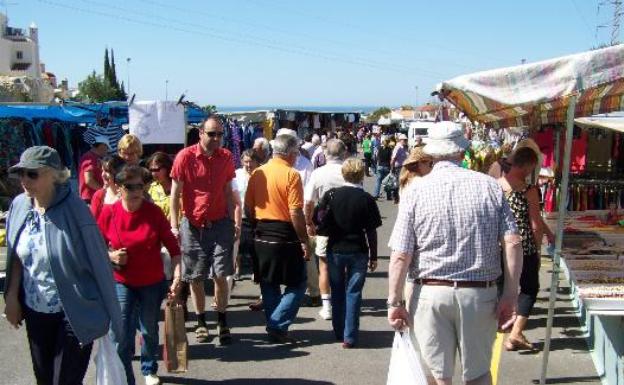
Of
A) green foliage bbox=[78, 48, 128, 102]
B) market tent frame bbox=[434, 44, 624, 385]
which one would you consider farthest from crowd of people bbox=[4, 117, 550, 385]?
green foliage bbox=[78, 48, 128, 102]

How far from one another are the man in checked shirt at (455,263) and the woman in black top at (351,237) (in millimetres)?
1972

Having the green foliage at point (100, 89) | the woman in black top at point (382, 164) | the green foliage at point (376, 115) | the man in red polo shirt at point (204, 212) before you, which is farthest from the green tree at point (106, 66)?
the man in red polo shirt at point (204, 212)

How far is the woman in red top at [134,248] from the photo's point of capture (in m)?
4.46

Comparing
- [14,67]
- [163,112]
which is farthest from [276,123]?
[14,67]

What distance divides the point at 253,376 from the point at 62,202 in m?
2.28

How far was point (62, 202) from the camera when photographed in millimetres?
3568

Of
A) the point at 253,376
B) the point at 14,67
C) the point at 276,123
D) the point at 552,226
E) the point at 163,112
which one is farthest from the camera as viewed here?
the point at 14,67

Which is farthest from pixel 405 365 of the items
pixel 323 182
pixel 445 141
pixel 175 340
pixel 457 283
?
pixel 323 182

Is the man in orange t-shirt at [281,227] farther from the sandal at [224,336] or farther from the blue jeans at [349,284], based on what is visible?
the sandal at [224,336]

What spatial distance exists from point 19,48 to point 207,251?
11163 cm

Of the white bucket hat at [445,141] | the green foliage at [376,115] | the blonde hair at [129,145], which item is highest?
the green foliage at [376,115]

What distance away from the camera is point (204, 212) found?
5.74 meters

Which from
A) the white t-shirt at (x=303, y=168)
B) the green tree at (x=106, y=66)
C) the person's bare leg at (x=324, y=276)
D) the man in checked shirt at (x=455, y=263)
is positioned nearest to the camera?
the man in checked shirt at (x=455, y=263)

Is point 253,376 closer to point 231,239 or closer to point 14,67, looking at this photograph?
point 231,239
